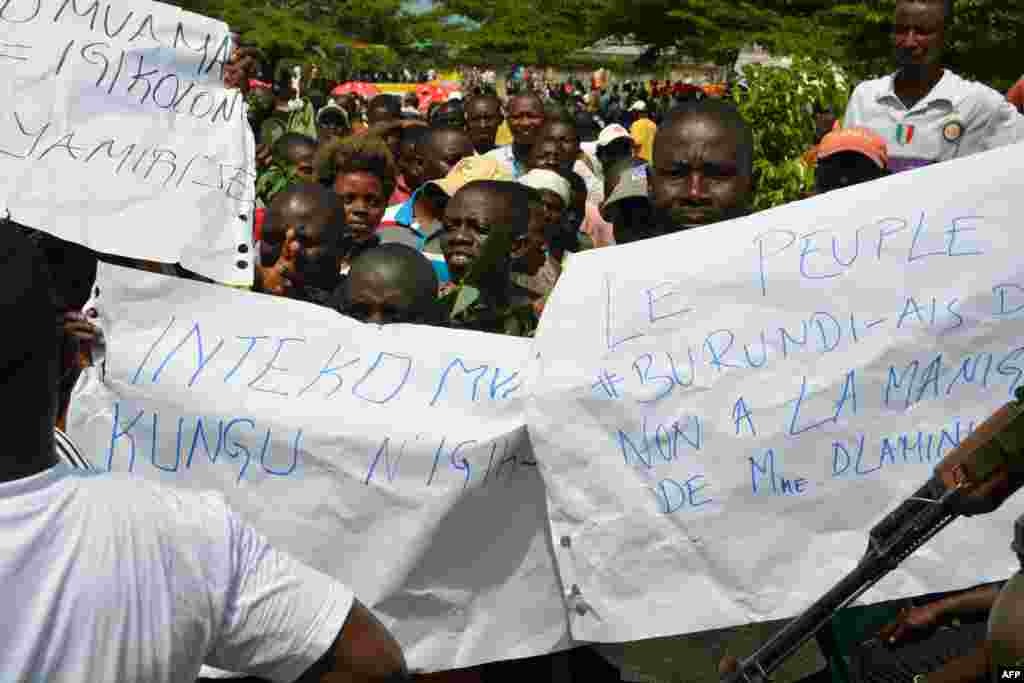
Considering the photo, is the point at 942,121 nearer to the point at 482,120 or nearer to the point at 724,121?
the point at 724,121

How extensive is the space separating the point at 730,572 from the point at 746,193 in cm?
137

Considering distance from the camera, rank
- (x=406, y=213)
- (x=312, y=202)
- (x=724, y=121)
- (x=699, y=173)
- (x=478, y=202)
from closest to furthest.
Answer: (x=699, y=173) → (x=724, y=121) → (x=312, y=202) → (x=478, y=202) → (x=406, y=213)

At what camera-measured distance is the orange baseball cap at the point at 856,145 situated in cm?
448

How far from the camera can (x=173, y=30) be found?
3.54 m

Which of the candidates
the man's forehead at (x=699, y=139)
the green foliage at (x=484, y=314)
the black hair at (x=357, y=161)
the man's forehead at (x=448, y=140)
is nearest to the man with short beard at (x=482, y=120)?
the man's forehead at (x=448, y=140)

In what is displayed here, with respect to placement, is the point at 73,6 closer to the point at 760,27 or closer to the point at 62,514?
the point at 62,514

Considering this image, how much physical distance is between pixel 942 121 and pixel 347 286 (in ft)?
8.41

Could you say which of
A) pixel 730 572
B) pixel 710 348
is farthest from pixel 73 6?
pixel 730 572

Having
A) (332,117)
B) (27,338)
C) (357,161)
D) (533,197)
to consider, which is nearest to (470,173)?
(357,161)

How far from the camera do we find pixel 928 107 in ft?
17.0

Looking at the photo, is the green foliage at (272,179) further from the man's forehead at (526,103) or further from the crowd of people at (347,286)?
the man's forehead at (526,103)

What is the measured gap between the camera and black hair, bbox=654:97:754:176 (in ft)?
13.1

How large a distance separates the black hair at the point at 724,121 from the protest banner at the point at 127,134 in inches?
49.9

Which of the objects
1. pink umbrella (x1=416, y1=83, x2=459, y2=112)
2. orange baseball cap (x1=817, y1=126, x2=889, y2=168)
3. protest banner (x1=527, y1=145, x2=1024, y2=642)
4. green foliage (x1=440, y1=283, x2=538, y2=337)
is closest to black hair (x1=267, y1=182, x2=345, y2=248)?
green foliage (x1=440, y1=283, x2=538, y2=337)
